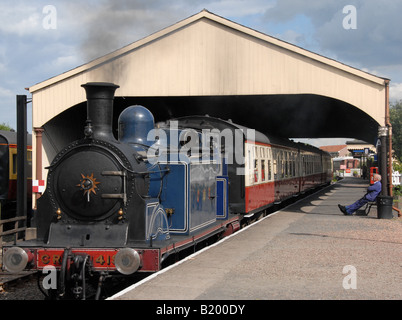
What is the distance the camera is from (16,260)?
Result: 21.4ft

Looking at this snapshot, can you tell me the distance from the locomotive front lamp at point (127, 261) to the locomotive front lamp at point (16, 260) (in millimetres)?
1183

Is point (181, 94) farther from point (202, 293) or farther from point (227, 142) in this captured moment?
point (202, 293)

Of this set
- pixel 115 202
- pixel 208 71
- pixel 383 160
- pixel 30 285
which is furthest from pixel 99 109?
pixel 383 160

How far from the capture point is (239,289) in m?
6.42

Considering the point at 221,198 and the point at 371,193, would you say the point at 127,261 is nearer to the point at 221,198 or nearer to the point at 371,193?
the point at 221,198

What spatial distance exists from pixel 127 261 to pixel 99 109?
7.01ft

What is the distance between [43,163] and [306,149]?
43.3ft

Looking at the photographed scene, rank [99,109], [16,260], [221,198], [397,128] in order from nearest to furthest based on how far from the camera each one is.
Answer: [16,260], [99,109], [221,198], [397,128]

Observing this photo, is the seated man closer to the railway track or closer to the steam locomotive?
the railway track

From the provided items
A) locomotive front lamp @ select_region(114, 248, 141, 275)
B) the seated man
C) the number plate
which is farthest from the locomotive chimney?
the seated man

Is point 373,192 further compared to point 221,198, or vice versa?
point 373,192

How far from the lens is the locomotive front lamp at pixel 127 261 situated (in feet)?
20.7

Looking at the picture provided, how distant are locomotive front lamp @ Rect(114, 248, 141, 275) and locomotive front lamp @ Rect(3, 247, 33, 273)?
1183 mm
